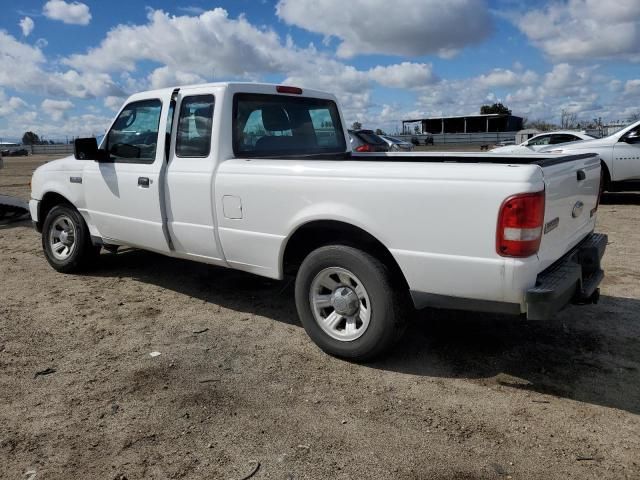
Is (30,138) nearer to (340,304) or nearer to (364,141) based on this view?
(364,141)

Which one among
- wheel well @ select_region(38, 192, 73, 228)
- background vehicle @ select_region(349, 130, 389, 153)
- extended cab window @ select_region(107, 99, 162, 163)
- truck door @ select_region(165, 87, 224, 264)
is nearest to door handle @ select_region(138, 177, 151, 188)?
extended cab window @ select_region(107, 99, 162, 163)

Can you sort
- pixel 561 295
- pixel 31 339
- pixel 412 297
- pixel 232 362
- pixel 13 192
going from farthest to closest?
pixel 13 192, pixel 31 339, pixel 232 362, pixel 412 297, pixel 561 295

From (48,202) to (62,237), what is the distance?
501 millimetres

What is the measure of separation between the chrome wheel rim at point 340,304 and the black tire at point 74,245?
3.13 m

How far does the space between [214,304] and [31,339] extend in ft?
5.01

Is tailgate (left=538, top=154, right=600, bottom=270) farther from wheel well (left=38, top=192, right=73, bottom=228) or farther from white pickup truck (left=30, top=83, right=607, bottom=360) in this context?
wheel well (left=38, top=192, right=73, bottom=228)

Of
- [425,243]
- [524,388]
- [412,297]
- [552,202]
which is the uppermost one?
[552,202]

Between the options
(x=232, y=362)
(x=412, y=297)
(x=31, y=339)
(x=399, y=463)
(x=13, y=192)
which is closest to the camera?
(x=399, y=463)

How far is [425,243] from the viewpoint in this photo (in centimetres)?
329

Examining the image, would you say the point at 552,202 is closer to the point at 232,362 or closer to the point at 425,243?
the point at 425,243

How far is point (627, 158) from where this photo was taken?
33.8 feet

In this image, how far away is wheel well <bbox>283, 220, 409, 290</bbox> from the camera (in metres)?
3.66

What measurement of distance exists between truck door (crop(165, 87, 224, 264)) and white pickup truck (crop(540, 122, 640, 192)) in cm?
812

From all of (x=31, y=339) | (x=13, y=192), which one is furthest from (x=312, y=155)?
(x=13, y=192)
